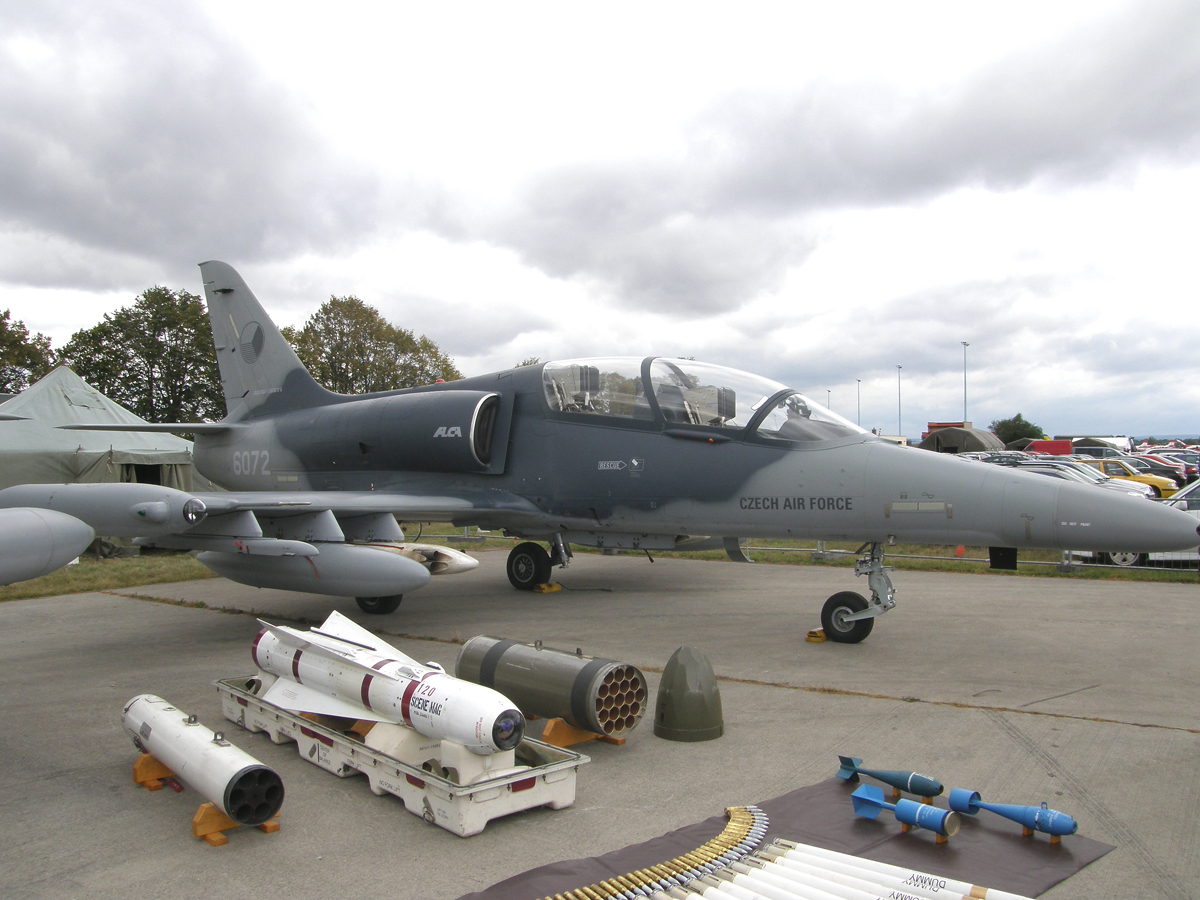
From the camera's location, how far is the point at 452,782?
3789mm

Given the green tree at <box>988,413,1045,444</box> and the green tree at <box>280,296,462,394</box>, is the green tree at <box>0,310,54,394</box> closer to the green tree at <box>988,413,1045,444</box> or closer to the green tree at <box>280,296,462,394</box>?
the green tree at <box>280,296,462,394</box>

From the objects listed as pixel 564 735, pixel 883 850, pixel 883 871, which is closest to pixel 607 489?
pixel 564 735

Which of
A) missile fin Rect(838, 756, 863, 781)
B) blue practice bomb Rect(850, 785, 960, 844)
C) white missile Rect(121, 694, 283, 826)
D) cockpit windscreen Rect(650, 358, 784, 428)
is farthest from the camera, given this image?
cockpit windscreen Rect(650, 358, 784, 428)

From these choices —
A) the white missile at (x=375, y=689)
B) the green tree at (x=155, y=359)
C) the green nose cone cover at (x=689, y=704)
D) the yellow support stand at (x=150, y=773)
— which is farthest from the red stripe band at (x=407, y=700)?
the green tree at (x=155, y=359)

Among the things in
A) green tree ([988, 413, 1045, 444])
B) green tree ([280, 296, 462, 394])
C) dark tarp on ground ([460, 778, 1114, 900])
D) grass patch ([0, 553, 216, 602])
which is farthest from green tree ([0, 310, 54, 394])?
green tree ([988, 413, 1045, 444])

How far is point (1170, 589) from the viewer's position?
1095cm

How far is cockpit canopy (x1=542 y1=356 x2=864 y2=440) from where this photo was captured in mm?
7543

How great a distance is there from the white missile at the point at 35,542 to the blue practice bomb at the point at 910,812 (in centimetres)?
425

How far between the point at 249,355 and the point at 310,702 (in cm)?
937

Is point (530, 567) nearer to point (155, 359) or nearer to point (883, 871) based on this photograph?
point (883, 871)

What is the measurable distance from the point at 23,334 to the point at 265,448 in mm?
36934

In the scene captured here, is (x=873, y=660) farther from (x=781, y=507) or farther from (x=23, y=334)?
(x=23, y=334)

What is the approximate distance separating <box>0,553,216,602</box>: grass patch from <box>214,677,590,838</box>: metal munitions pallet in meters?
9.41

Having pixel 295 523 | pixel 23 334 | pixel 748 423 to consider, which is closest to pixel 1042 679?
pixel 748 423
